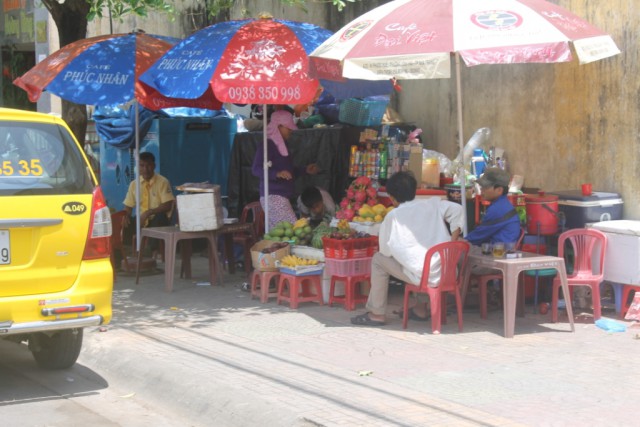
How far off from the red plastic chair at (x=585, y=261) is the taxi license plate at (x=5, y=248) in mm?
4588

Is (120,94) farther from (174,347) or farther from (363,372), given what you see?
(363,372)

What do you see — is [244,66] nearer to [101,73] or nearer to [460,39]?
[101,73]

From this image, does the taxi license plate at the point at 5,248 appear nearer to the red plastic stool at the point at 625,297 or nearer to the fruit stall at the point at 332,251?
the fruit stall at the point at 332,251

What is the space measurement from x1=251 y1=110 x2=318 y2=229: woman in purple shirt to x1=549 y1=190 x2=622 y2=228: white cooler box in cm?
322

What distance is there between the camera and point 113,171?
14172 millimetres

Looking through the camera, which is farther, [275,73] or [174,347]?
[275,73]

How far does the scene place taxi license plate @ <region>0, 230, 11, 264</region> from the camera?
6.10 m

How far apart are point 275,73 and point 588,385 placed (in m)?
4.21

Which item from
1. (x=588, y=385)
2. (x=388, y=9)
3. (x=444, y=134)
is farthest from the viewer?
(x=444, y=134)

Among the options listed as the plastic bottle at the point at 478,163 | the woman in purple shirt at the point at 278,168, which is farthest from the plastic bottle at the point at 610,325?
the woman in purple shirt at the point at 278,168

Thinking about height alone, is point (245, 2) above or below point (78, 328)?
above

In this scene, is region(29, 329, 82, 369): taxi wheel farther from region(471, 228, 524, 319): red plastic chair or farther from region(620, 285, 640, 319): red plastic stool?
region(620, 285, 640, 319): red plastic stool

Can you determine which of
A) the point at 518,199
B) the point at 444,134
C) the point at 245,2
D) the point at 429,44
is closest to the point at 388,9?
the point at 429,44

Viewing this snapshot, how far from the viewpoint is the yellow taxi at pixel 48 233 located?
6125 millimetres
